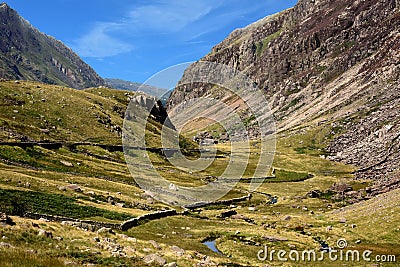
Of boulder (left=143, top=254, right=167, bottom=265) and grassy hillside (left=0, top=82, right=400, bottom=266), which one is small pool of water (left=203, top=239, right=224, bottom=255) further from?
boulder (left=143, top=254, right=167, bottom=265)

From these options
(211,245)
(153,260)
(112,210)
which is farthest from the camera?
(112,210)

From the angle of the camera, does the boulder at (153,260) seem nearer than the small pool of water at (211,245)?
Yes

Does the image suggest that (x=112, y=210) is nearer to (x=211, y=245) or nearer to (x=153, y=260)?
(x=211, y=245)

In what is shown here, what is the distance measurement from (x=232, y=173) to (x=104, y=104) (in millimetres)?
73010

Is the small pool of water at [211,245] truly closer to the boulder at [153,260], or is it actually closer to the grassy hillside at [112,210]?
the grassy hillside at [112,210]

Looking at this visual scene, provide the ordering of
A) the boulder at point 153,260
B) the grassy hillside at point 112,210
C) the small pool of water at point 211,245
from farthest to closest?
the small pool of water at point 211,245, the grassy hillside at point 112,210, the boulder at point 153,260

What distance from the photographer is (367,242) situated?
53688 millimetres

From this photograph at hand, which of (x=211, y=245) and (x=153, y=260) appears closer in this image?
(x=153, y=260)

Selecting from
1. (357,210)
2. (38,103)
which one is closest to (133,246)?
(357,210)

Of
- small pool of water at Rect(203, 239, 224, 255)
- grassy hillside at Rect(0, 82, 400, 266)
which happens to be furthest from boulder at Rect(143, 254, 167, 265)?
small pool of water at Rect(203, 239, 224, 255)

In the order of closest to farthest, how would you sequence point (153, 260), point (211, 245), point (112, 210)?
1. point (153, 260)
2. point (211, 245)
3. point (112, 210)

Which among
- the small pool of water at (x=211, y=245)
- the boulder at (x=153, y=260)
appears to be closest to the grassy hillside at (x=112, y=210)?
the boulder at (x=153, y=260)

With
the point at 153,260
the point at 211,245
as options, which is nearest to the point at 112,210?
the point at 211,245

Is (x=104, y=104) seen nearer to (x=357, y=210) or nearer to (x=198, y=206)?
(x=198, y=206)
